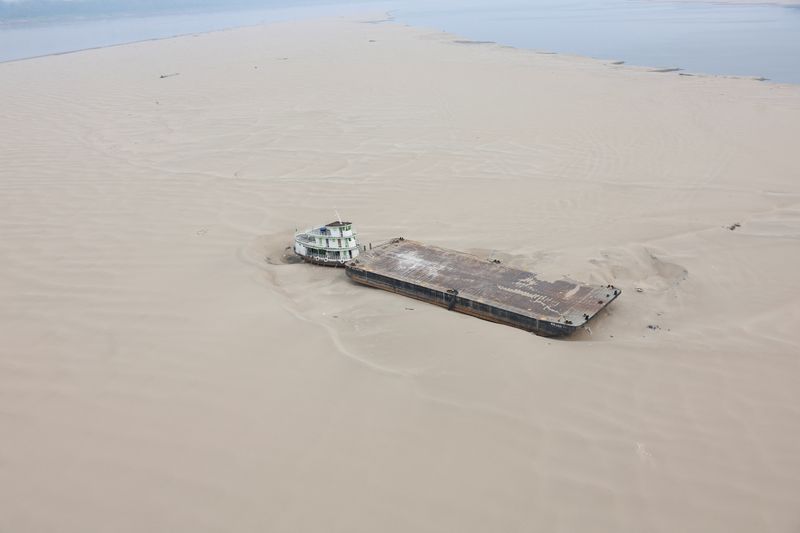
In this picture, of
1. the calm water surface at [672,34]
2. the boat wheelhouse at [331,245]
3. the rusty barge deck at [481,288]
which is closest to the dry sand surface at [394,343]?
the rusty barge deck at [481,288]

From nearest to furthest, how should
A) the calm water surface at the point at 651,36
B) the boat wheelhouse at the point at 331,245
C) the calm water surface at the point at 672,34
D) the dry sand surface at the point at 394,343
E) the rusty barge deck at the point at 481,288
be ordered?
the dry sand surface at the point at 394,343 → the rusty barge deck at the point at 481,288 → the boat wheelhouse at the point at 331,245 → the calm water surface at the point at 672,34 → the calm water surface at the point at 651,36

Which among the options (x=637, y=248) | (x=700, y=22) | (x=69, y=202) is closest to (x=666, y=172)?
(x=637, y=248)

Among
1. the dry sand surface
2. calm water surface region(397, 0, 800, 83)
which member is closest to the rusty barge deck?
the dry sand surface

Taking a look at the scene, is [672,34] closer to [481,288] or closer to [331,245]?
[331,245]

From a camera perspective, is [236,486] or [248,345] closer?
[236,486]

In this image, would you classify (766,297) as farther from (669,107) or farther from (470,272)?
(669,107)

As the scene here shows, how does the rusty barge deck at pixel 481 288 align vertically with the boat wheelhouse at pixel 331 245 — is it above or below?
below

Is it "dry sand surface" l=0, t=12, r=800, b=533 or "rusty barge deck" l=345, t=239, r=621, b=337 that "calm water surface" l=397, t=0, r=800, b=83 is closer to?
"dry sand surface" l=0, t=12, r=800, b=533

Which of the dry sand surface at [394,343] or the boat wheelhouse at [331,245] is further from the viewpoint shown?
the boat wheelhouse at [331,245]

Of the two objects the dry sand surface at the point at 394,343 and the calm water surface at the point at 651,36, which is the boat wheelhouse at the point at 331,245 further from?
the calm water surface at the point at 651,36
